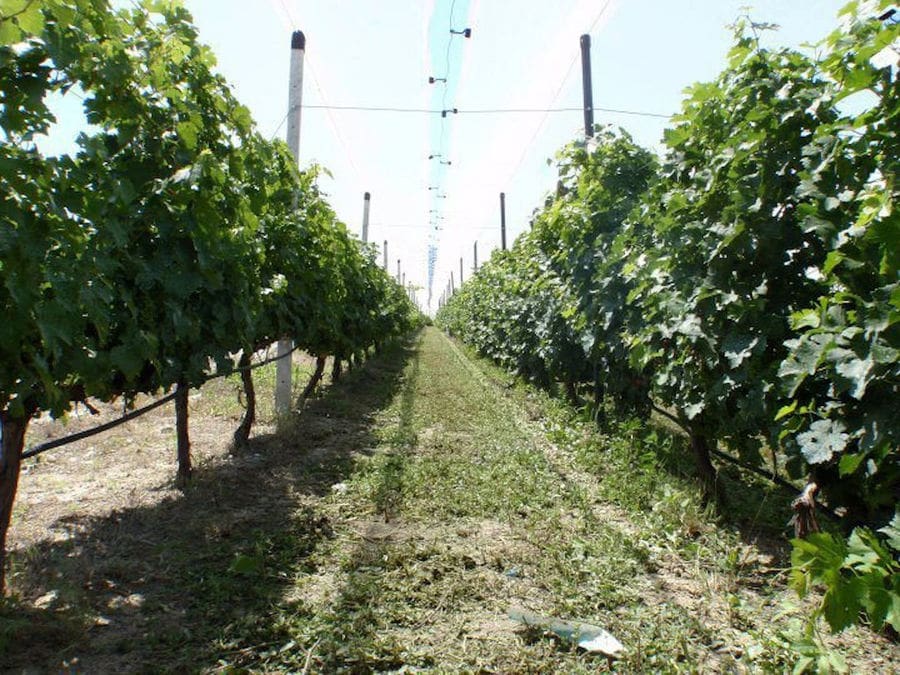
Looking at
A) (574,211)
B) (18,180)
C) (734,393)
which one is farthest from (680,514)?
(18,180)

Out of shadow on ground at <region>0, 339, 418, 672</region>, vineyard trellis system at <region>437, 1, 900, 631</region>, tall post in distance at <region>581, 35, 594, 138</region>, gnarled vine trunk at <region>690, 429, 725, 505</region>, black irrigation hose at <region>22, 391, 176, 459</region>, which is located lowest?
shadow on ground at <region>0, 339, 418, 672</region>

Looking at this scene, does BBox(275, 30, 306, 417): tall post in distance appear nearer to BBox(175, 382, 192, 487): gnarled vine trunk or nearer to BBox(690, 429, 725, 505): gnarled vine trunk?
BBox(175, 382, 192, 487): gnarled vine trunk

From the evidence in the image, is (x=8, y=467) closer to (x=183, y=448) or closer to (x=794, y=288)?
(x=183, y=448)

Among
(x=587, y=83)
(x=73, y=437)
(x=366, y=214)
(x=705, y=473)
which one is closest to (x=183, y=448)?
(x=73, y=437)

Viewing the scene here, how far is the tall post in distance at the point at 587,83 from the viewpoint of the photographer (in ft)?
32.7

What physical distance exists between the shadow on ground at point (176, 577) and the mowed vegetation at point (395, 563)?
0.01m

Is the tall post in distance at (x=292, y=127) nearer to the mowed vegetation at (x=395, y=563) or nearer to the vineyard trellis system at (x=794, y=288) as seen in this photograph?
the mowed vegetation at (x=395, y=563)

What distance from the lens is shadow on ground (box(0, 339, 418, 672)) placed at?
295 centimetres

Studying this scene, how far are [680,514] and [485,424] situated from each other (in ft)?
14.4

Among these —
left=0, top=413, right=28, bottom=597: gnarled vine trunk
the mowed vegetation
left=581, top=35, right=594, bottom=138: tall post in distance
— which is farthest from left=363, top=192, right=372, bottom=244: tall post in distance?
left=0, top=413, right=28, bottom=597: gnarled vine trunk

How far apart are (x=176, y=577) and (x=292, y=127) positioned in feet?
20.9

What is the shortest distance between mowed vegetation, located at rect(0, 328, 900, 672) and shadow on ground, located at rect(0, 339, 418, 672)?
0.01 m

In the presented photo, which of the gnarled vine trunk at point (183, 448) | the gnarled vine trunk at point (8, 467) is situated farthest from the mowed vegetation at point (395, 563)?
the gnarled vine trunk at point (8, 467)

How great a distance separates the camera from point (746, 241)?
146 inches
